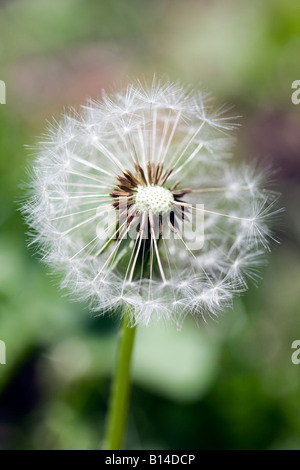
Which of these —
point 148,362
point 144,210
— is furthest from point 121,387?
point 148,362

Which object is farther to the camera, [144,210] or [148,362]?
[148,362]

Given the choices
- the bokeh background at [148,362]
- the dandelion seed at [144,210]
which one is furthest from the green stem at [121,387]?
the bokeh background at [148,362]

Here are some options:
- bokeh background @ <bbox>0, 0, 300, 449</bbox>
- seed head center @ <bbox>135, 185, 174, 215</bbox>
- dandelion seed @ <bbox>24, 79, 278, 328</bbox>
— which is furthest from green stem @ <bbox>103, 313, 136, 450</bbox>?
bokeh background @ <bbox>0, 0, 300, 449</bbox>

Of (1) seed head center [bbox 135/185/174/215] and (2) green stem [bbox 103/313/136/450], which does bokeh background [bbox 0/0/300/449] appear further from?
(1) seed head center [bbox 135/185/174/215]

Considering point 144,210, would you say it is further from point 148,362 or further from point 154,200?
point 148,362

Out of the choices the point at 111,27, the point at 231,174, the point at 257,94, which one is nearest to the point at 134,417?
the point at 231,174
